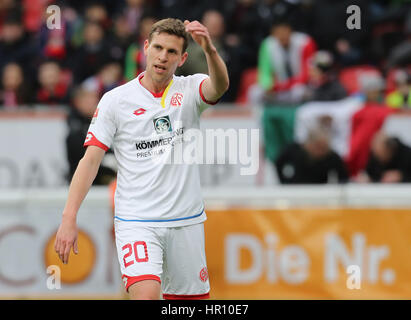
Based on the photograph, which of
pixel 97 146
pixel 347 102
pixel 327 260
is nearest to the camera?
pixel 97 146

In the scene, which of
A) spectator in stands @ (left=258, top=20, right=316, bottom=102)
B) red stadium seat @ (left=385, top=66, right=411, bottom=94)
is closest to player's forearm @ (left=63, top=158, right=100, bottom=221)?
spectator in stands @ (left=258, top=20, right=316, bottom=102)

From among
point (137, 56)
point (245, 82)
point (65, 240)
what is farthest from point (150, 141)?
point (245, 82)

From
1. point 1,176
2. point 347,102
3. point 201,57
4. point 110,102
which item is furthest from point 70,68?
point 110,102

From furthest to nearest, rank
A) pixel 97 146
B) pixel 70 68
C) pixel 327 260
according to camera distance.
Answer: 1. pixel 70 68
2. pixel 327 260
3. pixel 97 146

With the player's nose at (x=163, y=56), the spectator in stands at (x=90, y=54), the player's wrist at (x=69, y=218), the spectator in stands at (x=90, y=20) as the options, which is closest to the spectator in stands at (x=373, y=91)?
the spectator in stands at (x=90, y=54)

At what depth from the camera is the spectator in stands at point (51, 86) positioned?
1280cm

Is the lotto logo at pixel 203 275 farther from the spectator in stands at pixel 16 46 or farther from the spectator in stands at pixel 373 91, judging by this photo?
the spectator in stands at pixel 16 46

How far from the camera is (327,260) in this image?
8781 mm

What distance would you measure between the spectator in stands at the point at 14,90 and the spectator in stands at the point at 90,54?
77 centimetres

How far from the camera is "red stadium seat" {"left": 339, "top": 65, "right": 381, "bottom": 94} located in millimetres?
12656

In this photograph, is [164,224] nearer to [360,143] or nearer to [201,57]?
[201,57]

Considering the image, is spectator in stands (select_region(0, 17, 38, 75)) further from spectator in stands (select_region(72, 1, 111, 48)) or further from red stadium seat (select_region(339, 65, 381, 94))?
red stadium seat (select_region(339, 65, 381, 94))

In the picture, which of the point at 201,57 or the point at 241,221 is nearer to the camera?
the point at 241,221

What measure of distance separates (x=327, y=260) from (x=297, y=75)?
4.15 m
